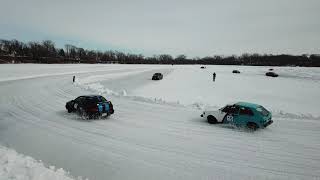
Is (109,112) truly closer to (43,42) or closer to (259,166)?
(259,166)

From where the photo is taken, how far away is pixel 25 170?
7.77 meters

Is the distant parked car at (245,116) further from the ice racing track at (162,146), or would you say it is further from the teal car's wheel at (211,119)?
the ice racing track at (162,146)

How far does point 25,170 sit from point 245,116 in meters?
9.90

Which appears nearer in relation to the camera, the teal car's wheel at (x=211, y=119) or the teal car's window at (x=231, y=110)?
the teal car's window at (x=231, y=110)

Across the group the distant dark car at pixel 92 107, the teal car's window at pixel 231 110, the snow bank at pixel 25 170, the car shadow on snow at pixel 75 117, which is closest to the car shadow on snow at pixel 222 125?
the teal car's window at pixel 231 110

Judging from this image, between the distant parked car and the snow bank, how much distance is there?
8604 millimetres

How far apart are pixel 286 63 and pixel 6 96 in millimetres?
177277

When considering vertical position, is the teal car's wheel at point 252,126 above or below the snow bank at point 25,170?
above

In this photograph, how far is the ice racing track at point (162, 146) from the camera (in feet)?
26.6

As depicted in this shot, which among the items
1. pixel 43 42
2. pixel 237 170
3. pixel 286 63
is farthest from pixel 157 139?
pixel 43 42

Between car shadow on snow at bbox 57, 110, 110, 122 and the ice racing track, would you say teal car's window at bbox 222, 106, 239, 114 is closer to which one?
the ice racing track

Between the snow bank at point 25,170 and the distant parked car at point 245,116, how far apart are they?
28.2 ft

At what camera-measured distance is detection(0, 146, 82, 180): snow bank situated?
734 centimetres

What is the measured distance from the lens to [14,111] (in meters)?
16.2
